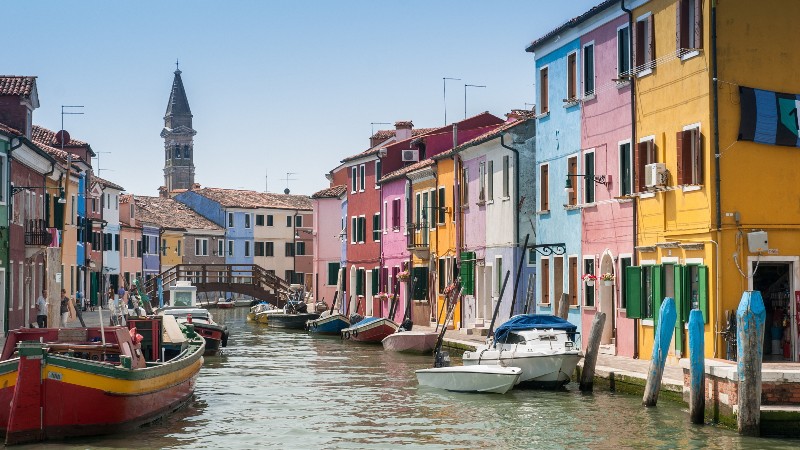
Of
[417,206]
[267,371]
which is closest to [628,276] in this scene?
[267,371]

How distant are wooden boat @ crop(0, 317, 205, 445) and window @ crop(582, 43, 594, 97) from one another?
44.7 ft

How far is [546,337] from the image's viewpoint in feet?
84.3

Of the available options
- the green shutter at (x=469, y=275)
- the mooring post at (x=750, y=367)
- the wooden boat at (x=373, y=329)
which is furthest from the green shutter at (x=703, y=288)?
the wooden boat at (x=373, y=329)

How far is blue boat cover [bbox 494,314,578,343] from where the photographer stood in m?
26.0

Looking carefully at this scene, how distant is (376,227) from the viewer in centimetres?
5662

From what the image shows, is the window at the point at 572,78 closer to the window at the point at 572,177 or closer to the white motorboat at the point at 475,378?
the window at the point at 572,177

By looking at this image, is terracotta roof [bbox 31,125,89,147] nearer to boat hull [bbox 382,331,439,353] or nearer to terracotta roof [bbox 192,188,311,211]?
boat hull [bbox 382,331,439,353]

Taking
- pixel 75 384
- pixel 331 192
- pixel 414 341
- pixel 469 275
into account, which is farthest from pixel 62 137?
pixel 75 384

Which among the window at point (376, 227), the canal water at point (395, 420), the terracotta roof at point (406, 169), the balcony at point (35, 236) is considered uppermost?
the terracotta roof at point (406, 169)

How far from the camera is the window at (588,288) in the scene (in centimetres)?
3042

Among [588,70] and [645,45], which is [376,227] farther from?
[645,45]

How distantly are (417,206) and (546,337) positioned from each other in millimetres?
23420

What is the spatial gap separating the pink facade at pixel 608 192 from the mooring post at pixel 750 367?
969 cm

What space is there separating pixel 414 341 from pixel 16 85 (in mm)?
15590
